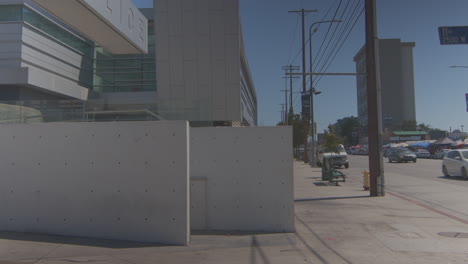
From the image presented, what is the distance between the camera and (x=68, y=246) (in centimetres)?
698

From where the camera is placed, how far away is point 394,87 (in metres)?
115

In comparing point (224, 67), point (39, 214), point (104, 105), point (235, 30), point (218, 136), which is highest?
point (235, 30)

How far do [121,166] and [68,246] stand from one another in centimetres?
173

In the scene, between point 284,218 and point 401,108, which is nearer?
point 284,218

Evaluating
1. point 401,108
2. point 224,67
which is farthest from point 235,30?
point 401,108

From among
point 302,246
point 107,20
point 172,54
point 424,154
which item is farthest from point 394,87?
point 107,20

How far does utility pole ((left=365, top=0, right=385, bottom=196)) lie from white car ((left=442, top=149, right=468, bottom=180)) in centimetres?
898

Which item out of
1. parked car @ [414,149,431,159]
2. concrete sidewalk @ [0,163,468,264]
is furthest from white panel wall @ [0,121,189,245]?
A: parked car @ [414,149,431,159]

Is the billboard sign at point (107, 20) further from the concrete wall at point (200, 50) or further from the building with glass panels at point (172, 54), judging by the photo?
the concrete wall at point (200, 50)

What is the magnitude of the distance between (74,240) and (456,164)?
64.9 ft

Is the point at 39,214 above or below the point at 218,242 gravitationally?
above

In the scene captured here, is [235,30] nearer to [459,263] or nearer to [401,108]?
[459,263]

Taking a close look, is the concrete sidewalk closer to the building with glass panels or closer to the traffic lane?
the traffic lane

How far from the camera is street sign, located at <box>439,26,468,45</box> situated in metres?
9.77
